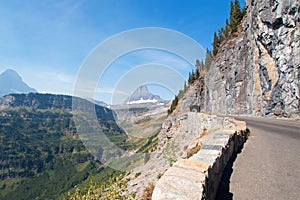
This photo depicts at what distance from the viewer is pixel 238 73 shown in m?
45.7

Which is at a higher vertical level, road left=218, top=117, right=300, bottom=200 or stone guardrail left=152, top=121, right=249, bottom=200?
stone guardrail left=152, top=121, right=249, bottom=200

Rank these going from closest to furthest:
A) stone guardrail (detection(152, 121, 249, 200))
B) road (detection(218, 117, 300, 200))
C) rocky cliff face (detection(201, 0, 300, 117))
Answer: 1. stone guardrail (detection(152, 121, 249, 200))
2. road (detection(218, 117, 300, 200))
3. rocky cliff face (detection(201, 0, 300, 117))

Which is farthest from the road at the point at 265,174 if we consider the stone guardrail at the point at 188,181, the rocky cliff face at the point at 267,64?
the rocky cliff face at the point at 267,64

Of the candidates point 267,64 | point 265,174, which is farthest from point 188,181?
point 267,64

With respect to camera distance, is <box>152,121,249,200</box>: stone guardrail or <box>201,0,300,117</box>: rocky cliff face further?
<box>201,0,300,117</box>: rocky cliff face

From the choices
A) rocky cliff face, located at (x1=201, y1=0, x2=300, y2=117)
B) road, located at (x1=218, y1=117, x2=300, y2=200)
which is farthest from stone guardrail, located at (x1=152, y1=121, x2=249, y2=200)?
Answer: rocky cliff face, located at (x1=201, y1=0, x2=300, y2=117)

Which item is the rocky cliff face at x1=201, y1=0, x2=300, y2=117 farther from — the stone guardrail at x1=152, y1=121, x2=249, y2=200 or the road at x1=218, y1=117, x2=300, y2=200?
the stone guardrail at x1=152, y1=121, x2=249, y2=200

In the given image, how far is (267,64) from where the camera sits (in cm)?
3191

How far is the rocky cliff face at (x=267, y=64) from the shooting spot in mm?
25297

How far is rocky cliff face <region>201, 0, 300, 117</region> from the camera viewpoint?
83.0ft

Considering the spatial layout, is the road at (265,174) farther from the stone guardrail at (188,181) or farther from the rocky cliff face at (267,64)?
the rocky cliff face at (267,64)

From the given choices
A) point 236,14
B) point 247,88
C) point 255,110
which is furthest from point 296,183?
point 236,14

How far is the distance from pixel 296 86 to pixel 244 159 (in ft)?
74.6

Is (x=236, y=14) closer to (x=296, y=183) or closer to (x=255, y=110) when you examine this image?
(x=255, y=110)
